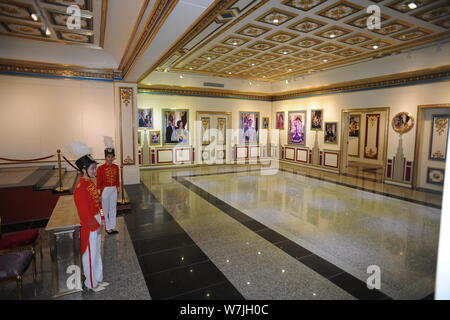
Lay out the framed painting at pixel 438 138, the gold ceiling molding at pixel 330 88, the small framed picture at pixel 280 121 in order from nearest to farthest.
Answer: the framed painting at pixel 438 138
the gold ceiling molding at pixel 330 88
the small framed picture at pixel 280 121

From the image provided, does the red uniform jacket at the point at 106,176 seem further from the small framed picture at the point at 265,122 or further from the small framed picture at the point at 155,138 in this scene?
the small framed picture at the point at 265,122

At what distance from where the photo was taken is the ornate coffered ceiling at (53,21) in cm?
496

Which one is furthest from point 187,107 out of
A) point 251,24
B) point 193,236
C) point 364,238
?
point 364,238

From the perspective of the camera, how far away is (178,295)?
2.92 m

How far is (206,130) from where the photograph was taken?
12.3 meters

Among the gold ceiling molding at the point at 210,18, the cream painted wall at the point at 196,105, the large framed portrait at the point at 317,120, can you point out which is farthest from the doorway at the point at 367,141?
the gold ceiling molding at the point at 210,18

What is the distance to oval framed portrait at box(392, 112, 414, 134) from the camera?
809cm

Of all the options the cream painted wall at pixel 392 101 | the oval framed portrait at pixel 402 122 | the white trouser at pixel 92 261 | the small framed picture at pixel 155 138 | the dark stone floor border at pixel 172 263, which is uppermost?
the cream painted wall at pixel 392 101

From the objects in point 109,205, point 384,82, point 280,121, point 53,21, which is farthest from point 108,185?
point 280,121

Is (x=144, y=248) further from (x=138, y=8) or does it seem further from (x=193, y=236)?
(x=138, y=8)

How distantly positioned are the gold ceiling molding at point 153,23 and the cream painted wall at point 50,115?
360 centimetres

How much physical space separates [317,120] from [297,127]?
1.27m

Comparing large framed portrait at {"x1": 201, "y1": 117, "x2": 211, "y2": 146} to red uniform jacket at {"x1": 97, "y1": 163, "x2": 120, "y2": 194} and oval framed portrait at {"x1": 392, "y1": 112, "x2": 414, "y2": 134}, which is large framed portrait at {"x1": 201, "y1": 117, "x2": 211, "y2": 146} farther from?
red uniform jacket at {"x1": 97, "y1": 163, "x2": 120, "y2": 194}

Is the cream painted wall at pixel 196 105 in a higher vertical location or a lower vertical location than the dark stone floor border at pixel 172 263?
higher
